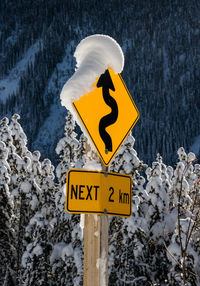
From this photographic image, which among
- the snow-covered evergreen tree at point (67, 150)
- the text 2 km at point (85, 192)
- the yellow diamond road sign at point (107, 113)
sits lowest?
the text 2 km at point (85, 192)

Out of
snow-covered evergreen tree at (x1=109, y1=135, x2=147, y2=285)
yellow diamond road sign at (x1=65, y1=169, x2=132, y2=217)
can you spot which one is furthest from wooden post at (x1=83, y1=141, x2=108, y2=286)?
snow-covered evergreen tree at (x1=109, y1=135, x2=147, y2=285)

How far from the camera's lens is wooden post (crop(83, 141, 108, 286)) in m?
3.97

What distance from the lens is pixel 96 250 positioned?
403 cm

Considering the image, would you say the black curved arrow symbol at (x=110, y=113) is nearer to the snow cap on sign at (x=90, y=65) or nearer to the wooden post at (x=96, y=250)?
the snow cap on sign at (x=90, y=65)

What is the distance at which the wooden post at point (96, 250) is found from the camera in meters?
3.97

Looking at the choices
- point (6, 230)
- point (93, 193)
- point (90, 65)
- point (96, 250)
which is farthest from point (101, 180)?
point (6, 230)

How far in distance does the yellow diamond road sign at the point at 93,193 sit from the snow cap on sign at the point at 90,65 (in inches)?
20.1

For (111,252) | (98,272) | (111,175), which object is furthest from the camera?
(111,252)

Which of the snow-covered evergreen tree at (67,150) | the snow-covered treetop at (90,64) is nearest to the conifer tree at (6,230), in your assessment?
the snow-covered evergreen tree at (67,150)

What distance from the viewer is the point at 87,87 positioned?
4.20 m

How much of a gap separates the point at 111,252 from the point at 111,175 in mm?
22496

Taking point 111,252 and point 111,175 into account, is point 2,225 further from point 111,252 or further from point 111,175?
point 111,175

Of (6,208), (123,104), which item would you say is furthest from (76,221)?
(123,104)

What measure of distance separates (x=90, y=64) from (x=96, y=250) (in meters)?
1.74
